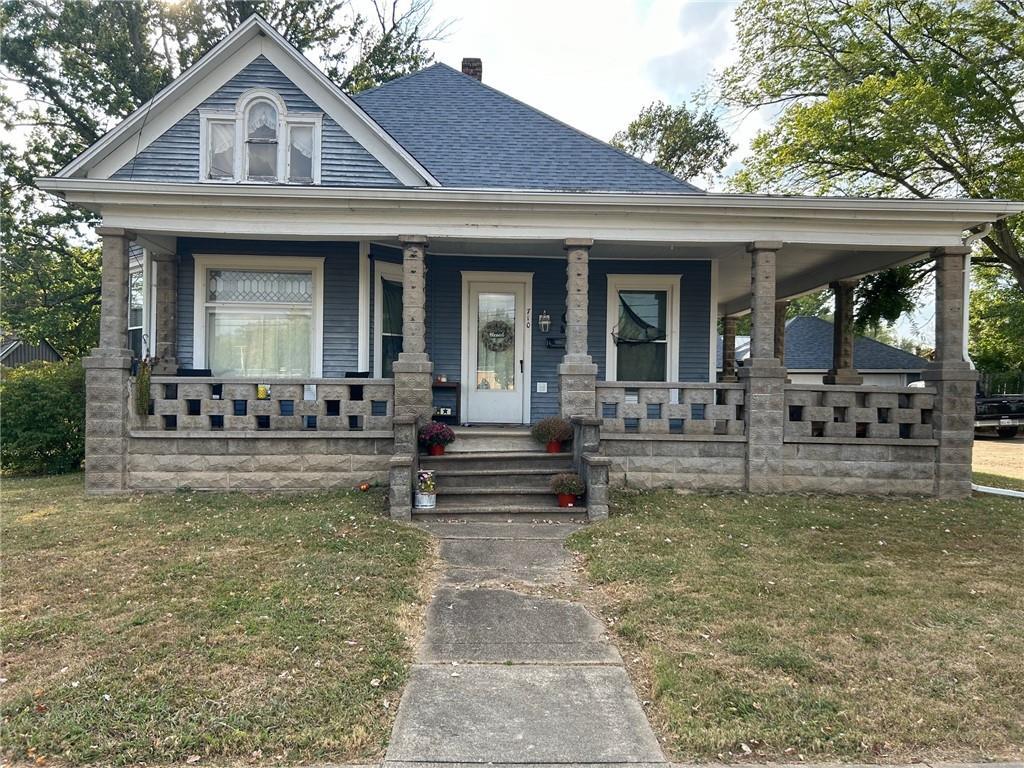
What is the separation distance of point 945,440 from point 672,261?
4704 mm

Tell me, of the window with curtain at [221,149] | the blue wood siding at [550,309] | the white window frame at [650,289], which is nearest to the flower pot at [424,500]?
the blue wood siding at [550,309]

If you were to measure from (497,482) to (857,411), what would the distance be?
503cm

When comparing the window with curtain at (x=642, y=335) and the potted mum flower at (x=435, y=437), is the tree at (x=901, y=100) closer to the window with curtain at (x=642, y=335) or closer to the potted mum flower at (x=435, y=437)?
the window with curtain at (x=642, y=335)

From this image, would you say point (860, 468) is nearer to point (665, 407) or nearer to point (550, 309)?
point (665, 407)

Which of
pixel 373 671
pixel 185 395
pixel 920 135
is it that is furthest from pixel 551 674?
pixel 920 135

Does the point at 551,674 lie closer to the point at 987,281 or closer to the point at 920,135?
the point at 920,135

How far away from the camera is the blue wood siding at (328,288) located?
29.1 feet

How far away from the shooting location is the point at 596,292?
32.3 ft

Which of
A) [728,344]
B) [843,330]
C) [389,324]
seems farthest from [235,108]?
[728,344]

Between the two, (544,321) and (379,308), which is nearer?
(379,308)

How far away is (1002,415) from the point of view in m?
22.9

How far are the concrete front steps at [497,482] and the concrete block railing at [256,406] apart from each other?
1111 millimetres

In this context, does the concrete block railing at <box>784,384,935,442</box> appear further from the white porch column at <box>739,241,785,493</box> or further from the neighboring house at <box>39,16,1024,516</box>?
the white porch column at <box>739,241,785,493</box>

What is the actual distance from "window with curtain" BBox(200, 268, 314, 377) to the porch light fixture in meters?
3.69
